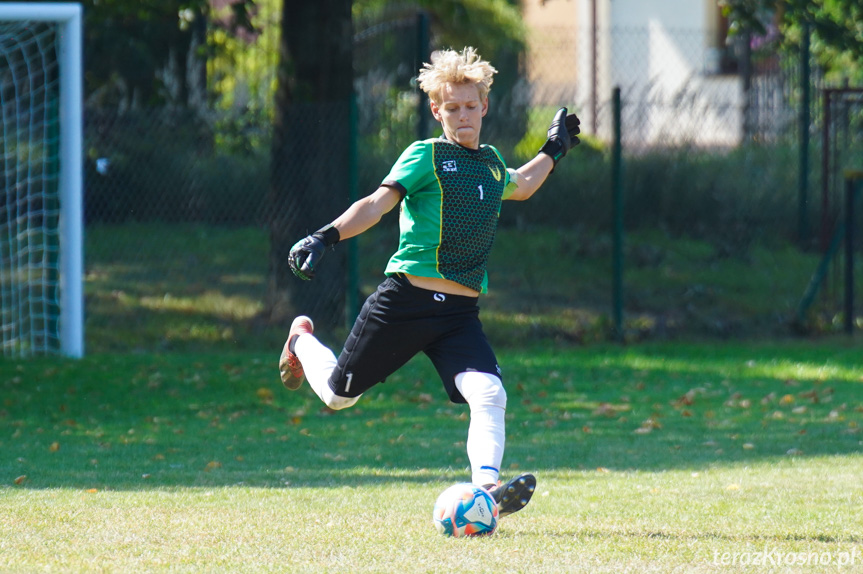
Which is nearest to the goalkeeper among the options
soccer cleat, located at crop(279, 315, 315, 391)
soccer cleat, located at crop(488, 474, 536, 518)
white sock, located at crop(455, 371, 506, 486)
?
white sock, located at crop(455, 371, 506, 486)

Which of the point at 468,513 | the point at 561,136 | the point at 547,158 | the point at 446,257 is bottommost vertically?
the point at 468,513

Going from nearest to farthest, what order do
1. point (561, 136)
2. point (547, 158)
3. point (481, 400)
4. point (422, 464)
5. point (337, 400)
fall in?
point (481, 400) → point (337, 400) → point (547, 158) → point (561, 136) → point (422, 464)

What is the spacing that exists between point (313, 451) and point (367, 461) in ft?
1.57

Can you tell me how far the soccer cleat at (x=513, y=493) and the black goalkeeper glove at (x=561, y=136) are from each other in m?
1.60

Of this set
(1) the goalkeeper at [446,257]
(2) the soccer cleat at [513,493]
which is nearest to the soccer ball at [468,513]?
(2) the soccer cleat at [513,493]

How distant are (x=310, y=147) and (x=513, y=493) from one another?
7072 mm

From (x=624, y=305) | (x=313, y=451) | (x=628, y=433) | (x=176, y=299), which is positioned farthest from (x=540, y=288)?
(x=313, y=451)

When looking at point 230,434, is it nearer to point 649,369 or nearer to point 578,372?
point 578,372

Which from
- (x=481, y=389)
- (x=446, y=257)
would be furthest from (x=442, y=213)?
(x=481, y=389)

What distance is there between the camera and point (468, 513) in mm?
4441

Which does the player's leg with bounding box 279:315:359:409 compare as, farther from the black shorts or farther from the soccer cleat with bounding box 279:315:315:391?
the black shorts

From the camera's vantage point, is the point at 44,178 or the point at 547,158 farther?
the point at 44,178

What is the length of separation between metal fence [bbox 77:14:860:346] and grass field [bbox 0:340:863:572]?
181 centimetres

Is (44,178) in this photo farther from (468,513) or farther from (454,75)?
(468,513)
